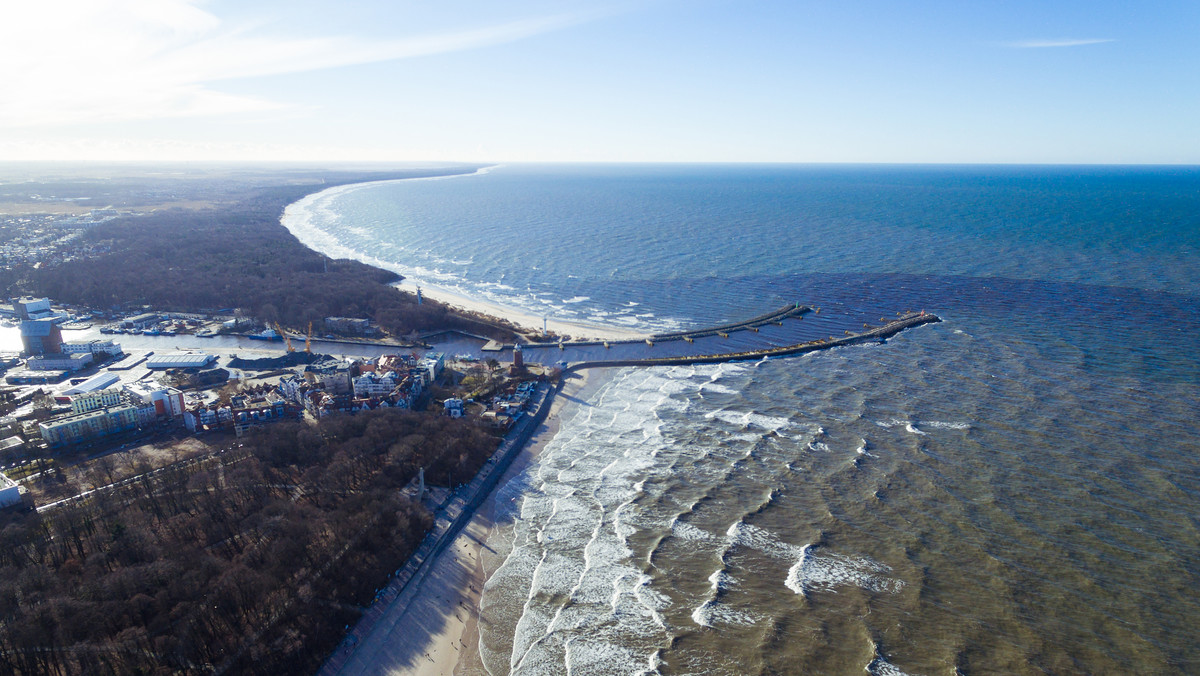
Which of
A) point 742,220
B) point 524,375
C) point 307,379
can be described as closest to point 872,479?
point 524,375

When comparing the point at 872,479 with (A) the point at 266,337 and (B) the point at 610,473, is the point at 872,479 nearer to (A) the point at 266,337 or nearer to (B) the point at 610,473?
(B) the point at 610,473

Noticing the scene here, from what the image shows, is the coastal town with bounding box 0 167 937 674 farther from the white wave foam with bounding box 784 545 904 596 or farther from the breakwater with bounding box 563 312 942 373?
the white wave foam with bounding box 784 545 904 596

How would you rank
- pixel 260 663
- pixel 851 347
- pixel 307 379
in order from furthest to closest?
pixel 851 347, pixel 307 379, pixel 260 663

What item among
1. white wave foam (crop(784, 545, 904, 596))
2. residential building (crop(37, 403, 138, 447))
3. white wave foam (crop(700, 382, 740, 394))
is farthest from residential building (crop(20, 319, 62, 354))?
white wave foam (crop(784, 545, 904, 596))

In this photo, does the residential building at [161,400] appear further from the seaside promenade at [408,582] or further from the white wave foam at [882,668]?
the white wave foam at [882,668]

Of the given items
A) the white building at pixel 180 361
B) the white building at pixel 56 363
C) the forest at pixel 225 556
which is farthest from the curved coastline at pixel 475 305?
the white building at pixel 56 363

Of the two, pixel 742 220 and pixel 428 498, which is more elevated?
pixel 742 220
